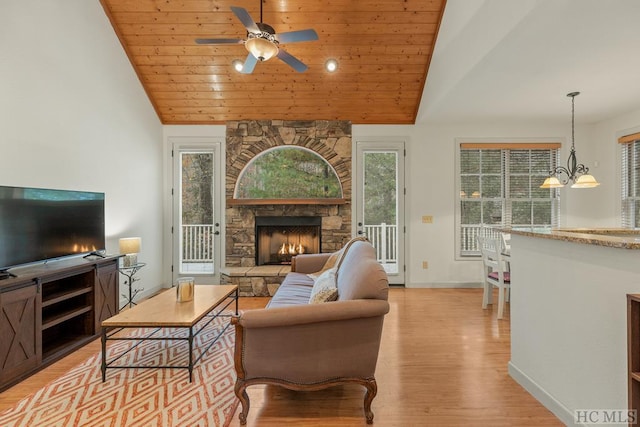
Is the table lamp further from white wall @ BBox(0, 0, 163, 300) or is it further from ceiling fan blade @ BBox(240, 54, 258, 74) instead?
ceiling fan blade @ BBox(240, 54, 258, 74)

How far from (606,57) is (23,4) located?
5.29m

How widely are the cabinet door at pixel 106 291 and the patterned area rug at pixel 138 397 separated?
1.91ft

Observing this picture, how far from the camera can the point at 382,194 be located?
528 centimetres

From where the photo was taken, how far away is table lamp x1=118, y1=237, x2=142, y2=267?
3671mm

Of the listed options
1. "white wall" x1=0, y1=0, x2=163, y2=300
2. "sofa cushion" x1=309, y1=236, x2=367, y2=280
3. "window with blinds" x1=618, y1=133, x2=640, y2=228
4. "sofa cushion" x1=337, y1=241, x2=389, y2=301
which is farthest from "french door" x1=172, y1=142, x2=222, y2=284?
"window with blinds" x1=618, y1=133, x2=640, y2=228

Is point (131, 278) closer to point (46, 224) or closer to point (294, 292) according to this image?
point (46, 224)

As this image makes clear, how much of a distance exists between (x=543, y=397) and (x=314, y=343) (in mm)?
1596

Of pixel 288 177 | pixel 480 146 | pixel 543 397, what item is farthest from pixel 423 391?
pixel 480 146

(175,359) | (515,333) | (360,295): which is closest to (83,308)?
(175,359)

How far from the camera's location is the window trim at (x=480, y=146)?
5109 millimetres

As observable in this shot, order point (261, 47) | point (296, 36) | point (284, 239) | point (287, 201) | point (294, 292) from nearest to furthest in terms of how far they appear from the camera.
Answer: point (261, 47) < point (296, 36) < point (294, 292) < point (287, 201) < point (284, 239)

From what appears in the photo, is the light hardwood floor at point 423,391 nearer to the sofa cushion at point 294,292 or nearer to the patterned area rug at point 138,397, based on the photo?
the patterned area rug at point 138,397

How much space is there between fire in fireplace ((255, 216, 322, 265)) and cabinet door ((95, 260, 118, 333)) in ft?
7.02

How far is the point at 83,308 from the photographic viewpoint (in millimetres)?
2979
